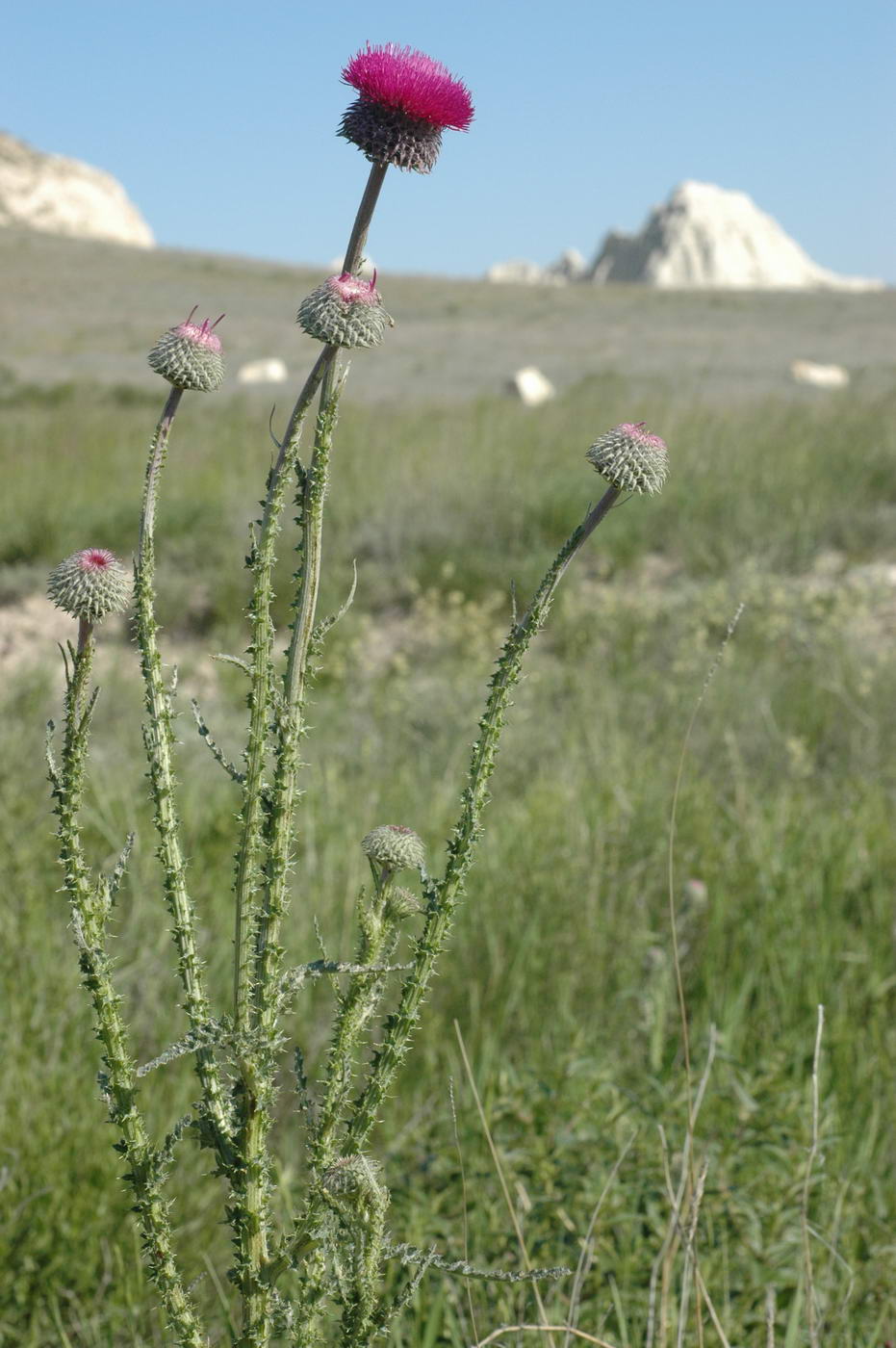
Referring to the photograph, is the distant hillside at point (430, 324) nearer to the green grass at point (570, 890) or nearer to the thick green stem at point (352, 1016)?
the green grass at point (570, 890)

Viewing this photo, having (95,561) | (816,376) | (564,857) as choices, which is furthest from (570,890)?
(816,376)

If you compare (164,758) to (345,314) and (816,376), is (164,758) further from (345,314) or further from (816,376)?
(816,376)

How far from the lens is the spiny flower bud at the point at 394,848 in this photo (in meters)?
1.14

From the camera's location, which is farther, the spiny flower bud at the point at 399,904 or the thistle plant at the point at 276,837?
the spiny flower bud at the point at 399,904

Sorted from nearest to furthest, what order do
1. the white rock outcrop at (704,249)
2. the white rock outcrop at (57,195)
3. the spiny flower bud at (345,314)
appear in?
the spiny flower bud at (345,314)
the white rock outcrop at (57,195)
the white rock outcrop at (704,249)

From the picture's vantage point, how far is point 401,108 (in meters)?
1.03

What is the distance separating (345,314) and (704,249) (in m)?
111

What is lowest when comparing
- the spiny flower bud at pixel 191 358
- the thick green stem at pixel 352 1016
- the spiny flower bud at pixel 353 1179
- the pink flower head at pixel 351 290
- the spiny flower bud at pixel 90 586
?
the spiny flower bud at pixel 353 1179

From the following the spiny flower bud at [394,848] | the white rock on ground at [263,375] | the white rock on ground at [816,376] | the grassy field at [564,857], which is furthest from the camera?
the white rock on ground at [263,375]

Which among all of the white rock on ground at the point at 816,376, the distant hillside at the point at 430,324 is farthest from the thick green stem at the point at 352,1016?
the white rock on ground at the point at 816,376

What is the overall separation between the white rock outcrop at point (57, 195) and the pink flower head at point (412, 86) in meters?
97.4

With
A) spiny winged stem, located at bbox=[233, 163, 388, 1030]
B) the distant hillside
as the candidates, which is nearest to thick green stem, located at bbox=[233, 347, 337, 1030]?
spiny winged stem, located at bbox=[233, 163, 388, 1030]

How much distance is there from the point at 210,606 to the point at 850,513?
4122 millimetres

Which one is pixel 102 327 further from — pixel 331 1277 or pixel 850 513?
pixel 331 1277
